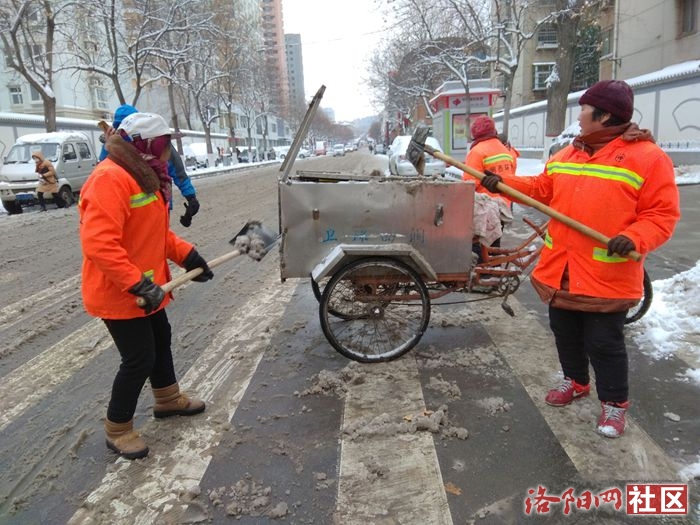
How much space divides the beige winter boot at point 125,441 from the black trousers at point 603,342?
8.42ft

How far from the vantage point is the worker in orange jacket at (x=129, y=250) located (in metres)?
2.68

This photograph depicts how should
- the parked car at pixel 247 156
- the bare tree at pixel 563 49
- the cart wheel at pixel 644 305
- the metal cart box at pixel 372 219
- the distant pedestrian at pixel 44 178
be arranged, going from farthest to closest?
1. the parked car at pixel 247 156
2. the bare tree at pixel 563 49
3. the distant pedestrian at pixel 44 178
4. the cart wheel at pixel 644 305
5. the metal cart box at pixel 372 219

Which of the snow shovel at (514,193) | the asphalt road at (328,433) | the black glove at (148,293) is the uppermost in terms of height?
the snow shovel at (514,193)

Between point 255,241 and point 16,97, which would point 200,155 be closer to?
point 16,97

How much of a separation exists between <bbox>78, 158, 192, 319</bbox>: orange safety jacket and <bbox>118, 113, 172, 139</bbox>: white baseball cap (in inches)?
8.3

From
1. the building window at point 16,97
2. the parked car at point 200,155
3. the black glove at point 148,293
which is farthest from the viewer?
the building window at point 16,97

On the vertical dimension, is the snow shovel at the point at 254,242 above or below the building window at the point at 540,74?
below

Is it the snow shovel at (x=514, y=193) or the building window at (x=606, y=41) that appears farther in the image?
the building window at (x=606, y=41)

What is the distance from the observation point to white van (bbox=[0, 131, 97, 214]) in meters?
15.0

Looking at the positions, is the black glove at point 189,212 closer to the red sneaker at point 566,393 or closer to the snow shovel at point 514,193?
the snow shovel at point 514,193

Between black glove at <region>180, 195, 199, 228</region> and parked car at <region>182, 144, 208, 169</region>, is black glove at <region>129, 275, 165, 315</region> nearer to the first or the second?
black glove at <region>180, 195, 199, 228</region>

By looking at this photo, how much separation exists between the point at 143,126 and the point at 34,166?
15.1m

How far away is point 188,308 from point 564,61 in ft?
57.0

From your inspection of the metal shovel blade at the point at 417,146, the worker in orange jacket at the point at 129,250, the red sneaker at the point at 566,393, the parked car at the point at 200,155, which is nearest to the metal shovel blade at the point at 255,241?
the worker in orange jacket at the point at 129,250
